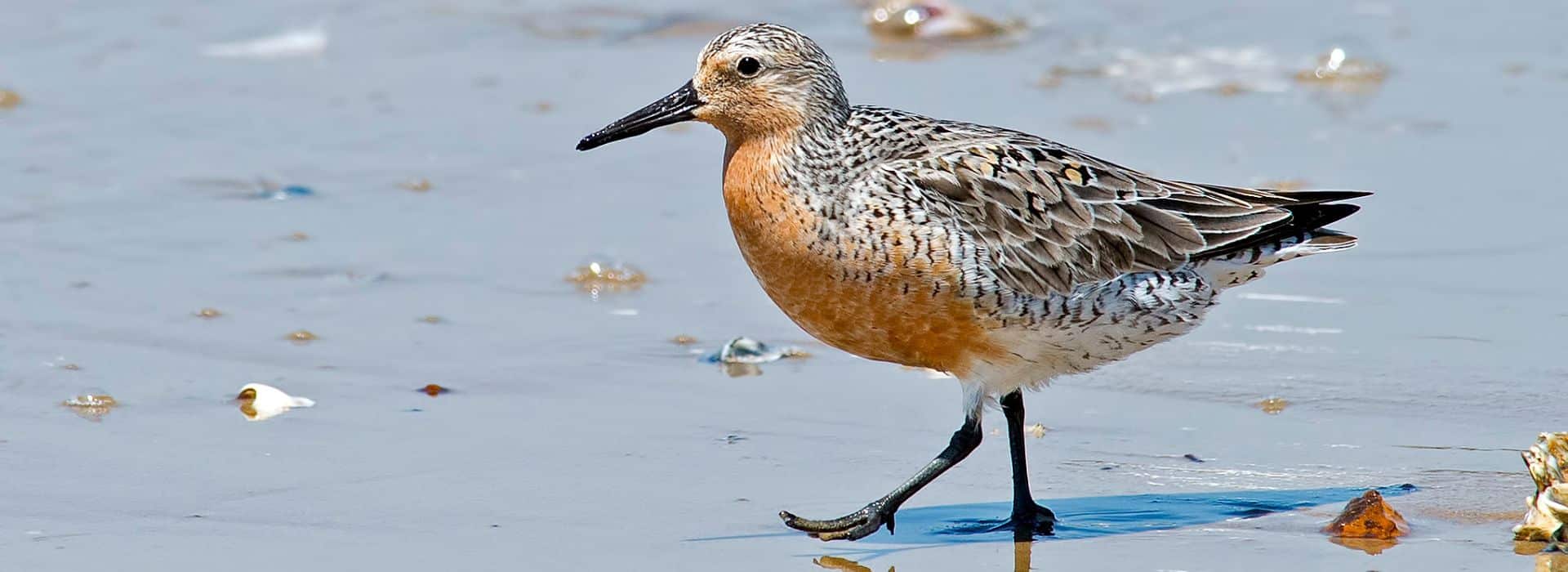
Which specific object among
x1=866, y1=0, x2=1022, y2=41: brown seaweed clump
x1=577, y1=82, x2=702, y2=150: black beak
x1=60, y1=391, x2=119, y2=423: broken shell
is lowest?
x1=60, y1=391, x2=119, y2=423: broken shell

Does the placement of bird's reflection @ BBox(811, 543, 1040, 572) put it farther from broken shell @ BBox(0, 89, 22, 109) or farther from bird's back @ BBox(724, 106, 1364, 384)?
broken shell @ BBox(0, 89, 22, 109)

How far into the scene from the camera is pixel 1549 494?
5.36 m

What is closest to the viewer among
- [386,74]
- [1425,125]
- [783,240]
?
[783,240]

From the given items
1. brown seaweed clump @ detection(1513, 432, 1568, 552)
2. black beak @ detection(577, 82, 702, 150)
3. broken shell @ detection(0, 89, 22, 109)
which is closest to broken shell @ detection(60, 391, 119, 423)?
black beak @ detection(577, 82, 702, 150)

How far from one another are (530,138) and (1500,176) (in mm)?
4581

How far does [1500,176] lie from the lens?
9344 mm

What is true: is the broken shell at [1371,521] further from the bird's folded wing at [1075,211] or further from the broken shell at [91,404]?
the broken shell at [91,404]

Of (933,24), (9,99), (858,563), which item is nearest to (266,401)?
(858,563)

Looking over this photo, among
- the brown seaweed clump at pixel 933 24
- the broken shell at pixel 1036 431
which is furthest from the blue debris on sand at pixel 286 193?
the brown seaweed clump at pixel 933 24

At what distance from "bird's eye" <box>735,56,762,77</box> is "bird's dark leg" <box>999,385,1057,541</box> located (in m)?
1.23

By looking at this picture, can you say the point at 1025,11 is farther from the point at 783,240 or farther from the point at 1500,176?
the point at 783,240

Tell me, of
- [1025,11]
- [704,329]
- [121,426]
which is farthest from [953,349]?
[1025,11]

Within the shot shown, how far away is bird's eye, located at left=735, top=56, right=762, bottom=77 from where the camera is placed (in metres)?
6.26

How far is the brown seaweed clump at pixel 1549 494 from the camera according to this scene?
17.6ft
